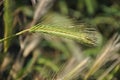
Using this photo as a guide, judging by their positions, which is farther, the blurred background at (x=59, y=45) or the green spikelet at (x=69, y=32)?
the blurred background at (x=59, y=45)

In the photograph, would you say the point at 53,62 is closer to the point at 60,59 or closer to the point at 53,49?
the point at 60,59

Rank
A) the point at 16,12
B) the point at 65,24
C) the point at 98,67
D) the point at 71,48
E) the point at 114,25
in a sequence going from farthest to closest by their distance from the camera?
the point at 114,25 → the point at 71,48 → the point at 16,12 → the point at 98,67 → the point at 65,24

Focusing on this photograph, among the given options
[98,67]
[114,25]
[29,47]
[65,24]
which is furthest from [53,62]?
[65,24]

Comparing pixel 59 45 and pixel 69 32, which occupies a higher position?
pixel 69 32

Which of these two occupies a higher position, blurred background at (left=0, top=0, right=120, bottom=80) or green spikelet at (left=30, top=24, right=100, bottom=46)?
green spikelet at (left=30, top=24, right=100, bottom=46)

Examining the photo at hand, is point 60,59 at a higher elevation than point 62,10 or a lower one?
lower

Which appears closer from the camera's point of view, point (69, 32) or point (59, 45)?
point (69, 32)

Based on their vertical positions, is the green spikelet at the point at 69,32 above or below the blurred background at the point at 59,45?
above

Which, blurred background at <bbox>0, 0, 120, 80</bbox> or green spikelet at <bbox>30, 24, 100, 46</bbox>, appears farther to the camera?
blurred background at <bbox>0, 0, 120, 80</bbox>
